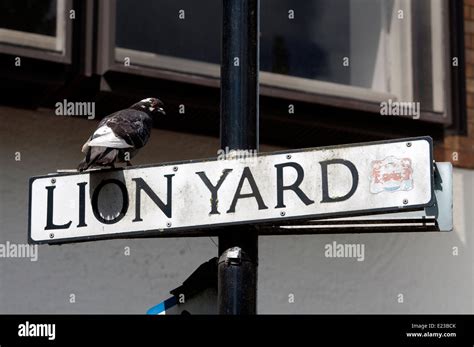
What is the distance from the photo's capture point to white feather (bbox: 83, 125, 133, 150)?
11.9 ft

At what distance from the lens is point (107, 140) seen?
3.66 metres

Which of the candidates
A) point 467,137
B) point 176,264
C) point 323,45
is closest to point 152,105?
point 176,264

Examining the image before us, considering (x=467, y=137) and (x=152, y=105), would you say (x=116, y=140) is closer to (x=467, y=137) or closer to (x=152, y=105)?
(x=152, y=105)

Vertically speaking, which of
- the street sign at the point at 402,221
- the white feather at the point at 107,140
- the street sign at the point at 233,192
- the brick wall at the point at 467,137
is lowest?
the street sign at the point at 402,221

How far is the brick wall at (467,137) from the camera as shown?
8.48 m

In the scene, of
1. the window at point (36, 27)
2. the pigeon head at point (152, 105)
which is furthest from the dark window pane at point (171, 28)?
the pigeon head at point (152, 105)

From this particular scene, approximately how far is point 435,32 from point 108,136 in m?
5.06

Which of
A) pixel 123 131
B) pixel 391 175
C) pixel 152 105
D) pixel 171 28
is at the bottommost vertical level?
pixel 391 175

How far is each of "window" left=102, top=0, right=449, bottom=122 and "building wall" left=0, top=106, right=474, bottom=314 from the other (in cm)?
71

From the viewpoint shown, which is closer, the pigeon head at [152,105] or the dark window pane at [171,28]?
the pigeon head at [152,105]

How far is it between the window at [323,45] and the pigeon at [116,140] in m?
3.25

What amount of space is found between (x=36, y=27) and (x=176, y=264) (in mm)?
2015

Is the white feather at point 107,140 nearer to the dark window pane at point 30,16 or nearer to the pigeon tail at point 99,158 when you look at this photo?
the pigeon tail at point 99,158
